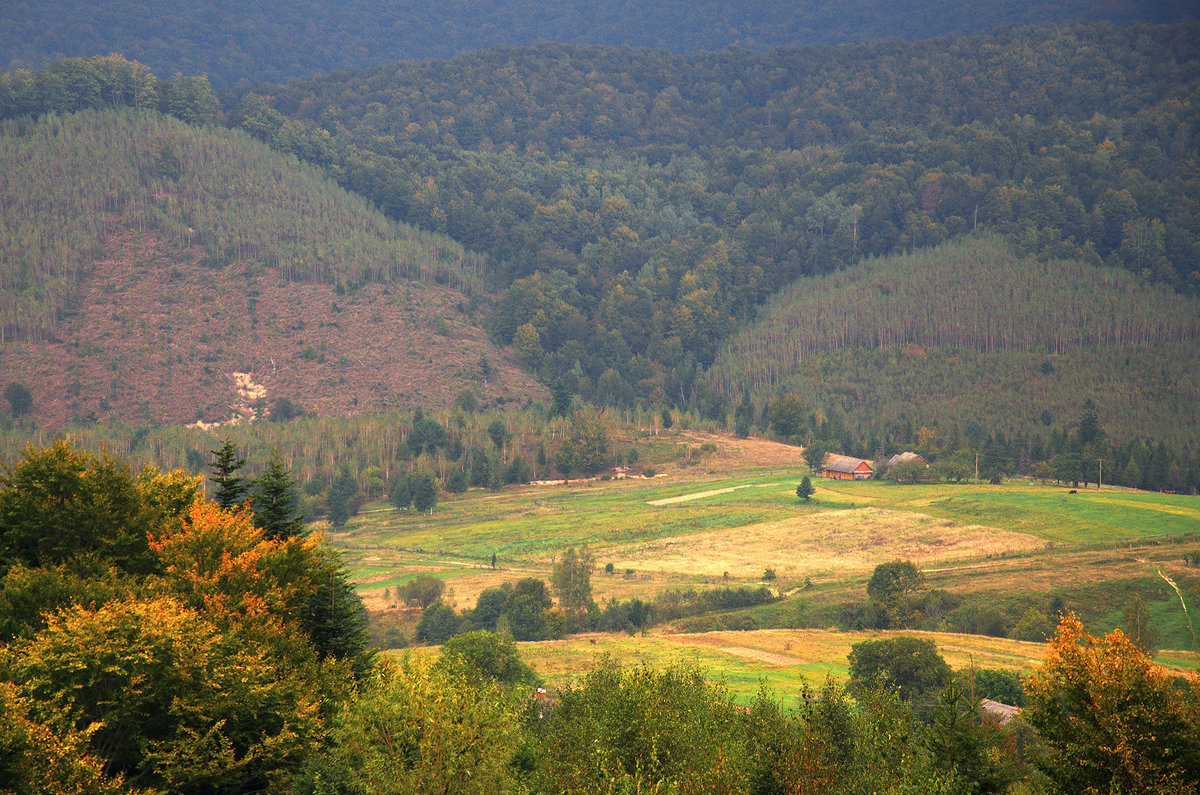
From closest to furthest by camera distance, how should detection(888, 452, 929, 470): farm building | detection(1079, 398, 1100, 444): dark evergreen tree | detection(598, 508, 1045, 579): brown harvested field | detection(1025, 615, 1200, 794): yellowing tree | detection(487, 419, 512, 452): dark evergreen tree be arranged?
1. detection(1025, 615, 1200, 794): yellowing tree
2. detection(598, 508, 1045, 579): brown harvested field
3. detection(888, 452, 929, 470): farm building
4. detection(1079, 398, 1100, 444): dark evergreen tree
5. detection(487, 419, 512, 452): dark evergreen tree

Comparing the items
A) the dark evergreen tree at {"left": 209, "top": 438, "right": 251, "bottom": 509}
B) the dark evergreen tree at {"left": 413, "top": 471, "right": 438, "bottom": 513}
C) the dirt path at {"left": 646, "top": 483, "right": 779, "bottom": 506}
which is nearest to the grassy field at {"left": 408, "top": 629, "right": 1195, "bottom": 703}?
the dark evergreen tree at {"left": 209, "top": 438, "right": 251, "bottom": 509}

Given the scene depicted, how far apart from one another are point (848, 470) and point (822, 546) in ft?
133

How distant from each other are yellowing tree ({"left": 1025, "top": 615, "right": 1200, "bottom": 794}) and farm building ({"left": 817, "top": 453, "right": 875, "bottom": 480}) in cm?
12034

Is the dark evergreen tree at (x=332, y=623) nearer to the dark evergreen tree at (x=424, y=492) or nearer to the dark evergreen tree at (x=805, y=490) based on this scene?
the dark evergreen tree at (x=805, y=490)

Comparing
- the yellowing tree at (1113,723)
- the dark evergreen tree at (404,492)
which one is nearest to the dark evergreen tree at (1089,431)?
the dark evergreen tree at (404,492)

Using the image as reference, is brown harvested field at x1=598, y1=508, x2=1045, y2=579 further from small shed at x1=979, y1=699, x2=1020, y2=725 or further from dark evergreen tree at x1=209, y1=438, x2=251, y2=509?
dark evergreen tree at x1=209, y1=438, x2=251, y2=509

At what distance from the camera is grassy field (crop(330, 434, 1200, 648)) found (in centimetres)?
9069

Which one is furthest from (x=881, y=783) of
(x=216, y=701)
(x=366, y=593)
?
(x=366, y=593)

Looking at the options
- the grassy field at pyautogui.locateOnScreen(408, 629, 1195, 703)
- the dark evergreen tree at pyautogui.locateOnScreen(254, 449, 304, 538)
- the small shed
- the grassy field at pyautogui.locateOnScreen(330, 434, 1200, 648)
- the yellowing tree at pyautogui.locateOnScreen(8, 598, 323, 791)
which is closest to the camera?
the yellowing tree at pyautogui.locateOnScreen(8, 598, 323, 791)

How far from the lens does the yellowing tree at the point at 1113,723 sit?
82.2ft

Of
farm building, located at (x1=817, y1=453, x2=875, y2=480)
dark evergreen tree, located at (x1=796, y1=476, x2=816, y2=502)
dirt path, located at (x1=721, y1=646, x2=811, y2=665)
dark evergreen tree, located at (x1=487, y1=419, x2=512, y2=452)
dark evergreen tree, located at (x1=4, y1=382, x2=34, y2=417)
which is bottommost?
dirt path, located at (x1=721, y1=646, x2=811, y2=665)

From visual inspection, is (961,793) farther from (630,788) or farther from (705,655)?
(705,655)

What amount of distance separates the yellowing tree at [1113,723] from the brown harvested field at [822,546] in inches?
2829

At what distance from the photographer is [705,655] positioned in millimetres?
70438
